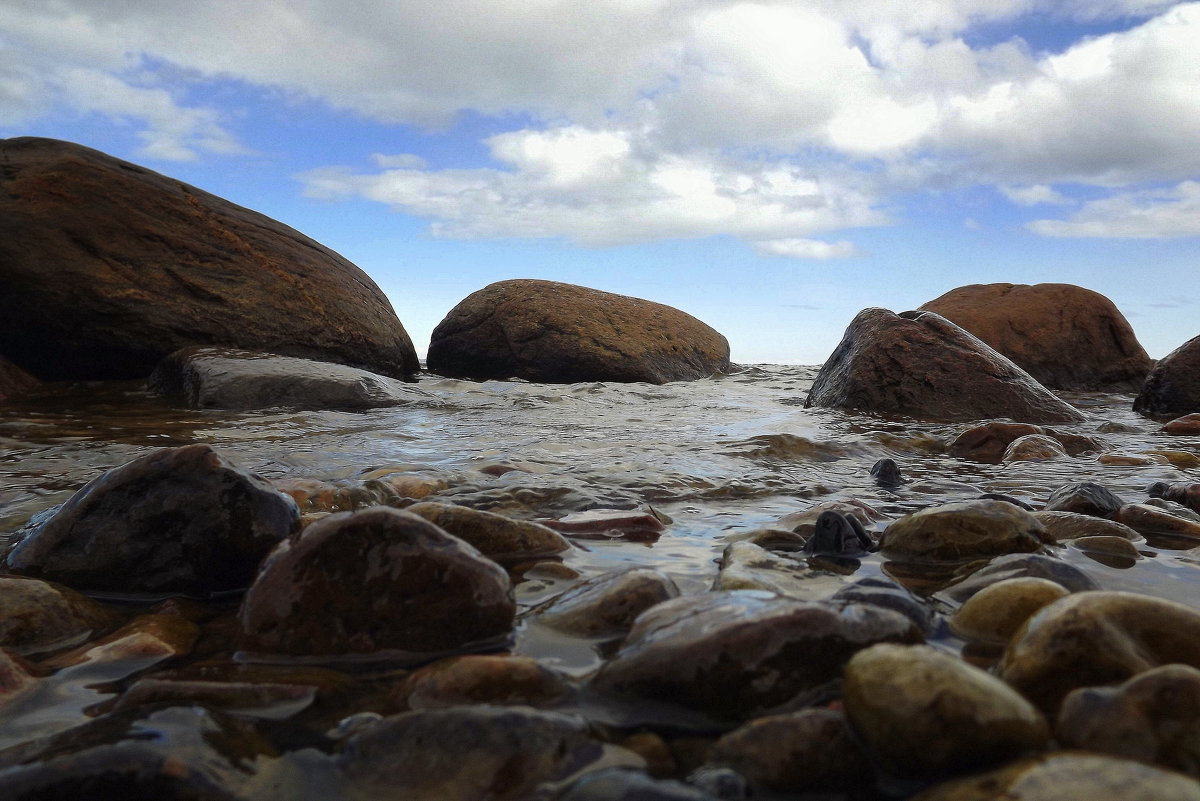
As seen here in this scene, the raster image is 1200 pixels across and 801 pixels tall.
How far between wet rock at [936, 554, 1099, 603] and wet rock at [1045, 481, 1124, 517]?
992 millimetres

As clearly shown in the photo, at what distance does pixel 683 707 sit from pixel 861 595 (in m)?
0.57

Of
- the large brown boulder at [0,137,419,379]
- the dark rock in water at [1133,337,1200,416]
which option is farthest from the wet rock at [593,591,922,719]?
the dark rock in water at [1133,337,1200,416]

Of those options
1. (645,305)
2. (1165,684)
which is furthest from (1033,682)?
(645,305)

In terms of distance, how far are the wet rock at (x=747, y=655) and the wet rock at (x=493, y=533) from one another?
0.92 metres

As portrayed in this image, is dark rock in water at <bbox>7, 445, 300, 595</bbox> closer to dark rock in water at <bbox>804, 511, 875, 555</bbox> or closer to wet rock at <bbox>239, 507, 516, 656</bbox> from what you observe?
wet rock at <bbox>239, 507, 516, 656</bbox>

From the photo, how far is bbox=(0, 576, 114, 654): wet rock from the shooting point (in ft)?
5.51

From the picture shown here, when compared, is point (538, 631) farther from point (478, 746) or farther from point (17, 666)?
point (17, 666)

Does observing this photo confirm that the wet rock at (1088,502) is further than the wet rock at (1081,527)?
Yes

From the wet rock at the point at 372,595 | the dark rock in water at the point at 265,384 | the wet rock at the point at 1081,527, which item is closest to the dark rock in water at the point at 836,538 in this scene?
the wet rock at the point at 1081,527

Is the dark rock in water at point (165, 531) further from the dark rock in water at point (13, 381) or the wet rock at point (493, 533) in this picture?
the dark rock in water at point (13, 381)

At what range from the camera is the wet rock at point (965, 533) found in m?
2.32

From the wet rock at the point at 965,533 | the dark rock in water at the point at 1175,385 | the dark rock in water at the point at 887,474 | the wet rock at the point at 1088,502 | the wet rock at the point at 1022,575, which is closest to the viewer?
the wet rock at the point at 1022,575

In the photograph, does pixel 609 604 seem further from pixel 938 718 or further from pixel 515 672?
pixel 938 718

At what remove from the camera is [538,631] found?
1.71 meters
